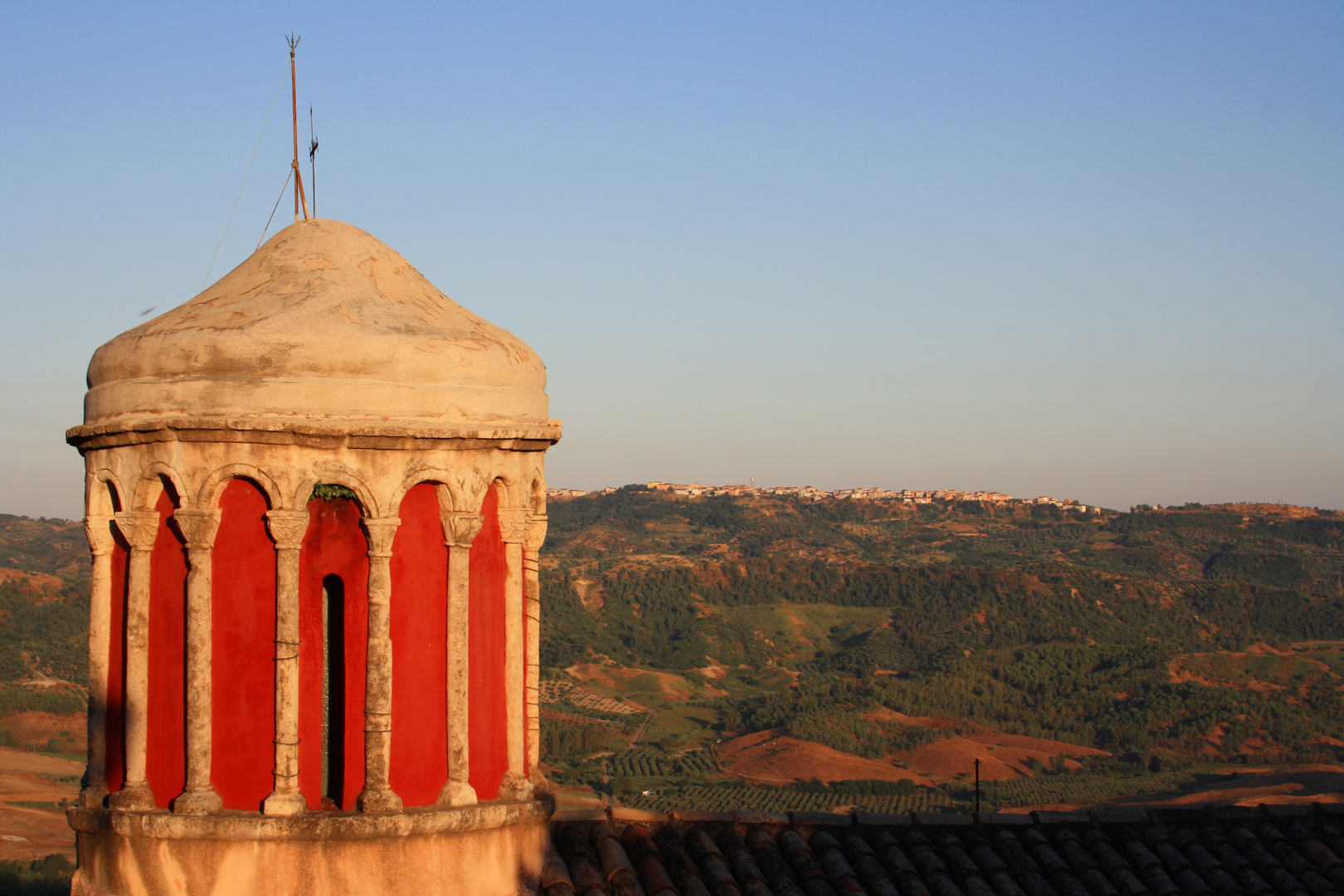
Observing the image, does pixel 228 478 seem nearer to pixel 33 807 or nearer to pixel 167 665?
pixel 167 665

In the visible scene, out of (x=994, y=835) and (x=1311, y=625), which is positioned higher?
(x=994, y=835)

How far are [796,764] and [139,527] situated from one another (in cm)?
6176

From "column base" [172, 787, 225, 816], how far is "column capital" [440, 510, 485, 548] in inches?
70.4

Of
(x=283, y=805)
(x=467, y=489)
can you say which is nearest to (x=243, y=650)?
(x=283, y=805)

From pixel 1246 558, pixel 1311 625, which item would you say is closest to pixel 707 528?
pixel 1246 558

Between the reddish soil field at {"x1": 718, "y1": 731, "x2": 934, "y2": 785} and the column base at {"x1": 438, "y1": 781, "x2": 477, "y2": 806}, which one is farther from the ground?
the column base at {"x1": 438, "y1": 781, "x2": 477, "y2": 806}

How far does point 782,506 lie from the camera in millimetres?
183625

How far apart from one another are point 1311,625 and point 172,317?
4434 inches

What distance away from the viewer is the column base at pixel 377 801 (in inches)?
247

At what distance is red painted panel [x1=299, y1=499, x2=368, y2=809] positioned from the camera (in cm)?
651

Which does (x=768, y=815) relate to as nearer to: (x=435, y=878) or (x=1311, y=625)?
(x=435, y=878)

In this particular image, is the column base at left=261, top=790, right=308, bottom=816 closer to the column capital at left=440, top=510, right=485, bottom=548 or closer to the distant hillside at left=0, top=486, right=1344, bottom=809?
the column capital at left=440, top=510, right=485, bottom=548

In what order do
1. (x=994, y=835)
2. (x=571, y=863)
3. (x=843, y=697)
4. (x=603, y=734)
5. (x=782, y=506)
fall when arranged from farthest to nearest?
(x=782, y=506)
(x=843, y=697)
(x=603, y=734)
(x=994, y=835)
(x=571, y=863)

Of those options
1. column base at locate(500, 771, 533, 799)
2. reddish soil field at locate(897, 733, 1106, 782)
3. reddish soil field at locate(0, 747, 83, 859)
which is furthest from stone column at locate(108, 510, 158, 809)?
reddish soil field at locate(897, 733, 1106, 782)
